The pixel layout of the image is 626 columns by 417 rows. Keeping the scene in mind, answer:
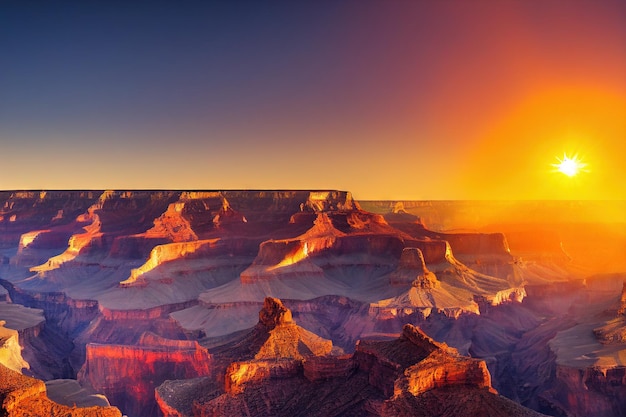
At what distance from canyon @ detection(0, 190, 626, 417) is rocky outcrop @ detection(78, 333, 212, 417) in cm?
21

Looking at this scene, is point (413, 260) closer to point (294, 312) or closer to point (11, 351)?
point (294, 312)

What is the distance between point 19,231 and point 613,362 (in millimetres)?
153650

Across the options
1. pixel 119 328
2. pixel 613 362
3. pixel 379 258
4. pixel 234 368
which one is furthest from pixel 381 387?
pixel 379 258

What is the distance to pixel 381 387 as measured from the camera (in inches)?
1415

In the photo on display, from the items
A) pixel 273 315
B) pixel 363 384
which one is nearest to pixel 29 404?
pixel 363 384

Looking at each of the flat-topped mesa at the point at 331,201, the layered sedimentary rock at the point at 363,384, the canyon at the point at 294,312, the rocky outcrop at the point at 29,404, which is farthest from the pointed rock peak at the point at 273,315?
the flat-topped mesa at the point at 331,201

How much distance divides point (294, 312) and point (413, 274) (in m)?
18.2

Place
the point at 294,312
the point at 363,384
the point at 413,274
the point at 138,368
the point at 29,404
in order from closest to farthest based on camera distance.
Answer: the point at 29,404
the point at 363,384
the point at 138,368
the point at 294,312
the point at 413,274

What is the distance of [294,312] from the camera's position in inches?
3418

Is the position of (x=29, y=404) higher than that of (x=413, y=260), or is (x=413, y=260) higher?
(x=413, y=260)

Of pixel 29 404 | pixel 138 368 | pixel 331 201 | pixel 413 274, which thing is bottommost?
pixel 138 368

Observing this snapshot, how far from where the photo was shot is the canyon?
37812mm

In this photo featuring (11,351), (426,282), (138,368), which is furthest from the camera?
(426,282)

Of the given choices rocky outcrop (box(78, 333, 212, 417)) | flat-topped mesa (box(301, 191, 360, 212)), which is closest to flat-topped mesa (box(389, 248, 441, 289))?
rocky outcrop (box(78, 333, 212, 417))
